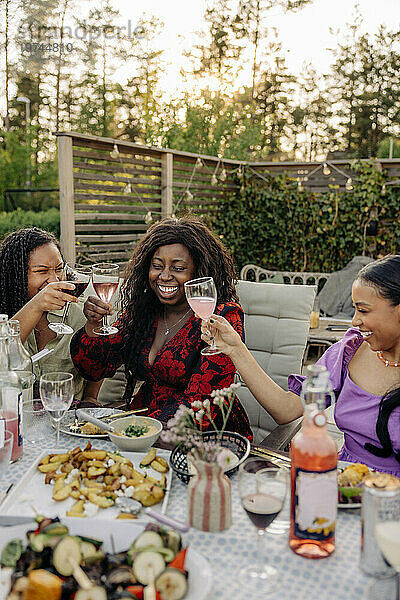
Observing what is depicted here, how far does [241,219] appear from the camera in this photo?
24.9ft

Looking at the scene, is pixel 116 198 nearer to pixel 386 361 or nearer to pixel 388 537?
→ pixel 386 361

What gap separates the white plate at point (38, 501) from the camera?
1.13 metres

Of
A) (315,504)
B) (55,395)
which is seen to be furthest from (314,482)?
(55,395)

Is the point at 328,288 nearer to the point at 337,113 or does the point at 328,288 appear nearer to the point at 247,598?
the point at 247,598

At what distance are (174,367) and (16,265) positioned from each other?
0.81 metres

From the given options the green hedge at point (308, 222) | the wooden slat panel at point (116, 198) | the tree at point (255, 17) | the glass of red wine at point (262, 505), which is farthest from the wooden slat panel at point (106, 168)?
the tree at point (255, 17)

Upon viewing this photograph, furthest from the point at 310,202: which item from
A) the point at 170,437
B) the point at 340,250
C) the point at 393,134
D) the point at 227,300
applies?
the point at 393,134

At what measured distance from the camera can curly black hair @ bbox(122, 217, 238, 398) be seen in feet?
6.79

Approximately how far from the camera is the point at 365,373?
1.71m

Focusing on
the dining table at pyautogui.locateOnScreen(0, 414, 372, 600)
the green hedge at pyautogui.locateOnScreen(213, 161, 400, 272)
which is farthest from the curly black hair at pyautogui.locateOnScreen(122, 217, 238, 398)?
the green hedge at pyautogui.locateOnScreen(213, 161, 400, 272)

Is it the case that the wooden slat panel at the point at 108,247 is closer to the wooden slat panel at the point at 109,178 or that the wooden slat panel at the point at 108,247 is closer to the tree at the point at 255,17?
the wooden slat panel at the point at 109,178

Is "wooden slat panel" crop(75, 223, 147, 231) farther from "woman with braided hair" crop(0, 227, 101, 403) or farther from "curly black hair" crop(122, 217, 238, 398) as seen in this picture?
"curly black hair" crop(122, 217, 238, 398)

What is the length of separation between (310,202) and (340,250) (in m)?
0.74

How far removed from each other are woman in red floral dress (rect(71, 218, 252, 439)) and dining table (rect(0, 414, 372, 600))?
→ 29.5 inches
